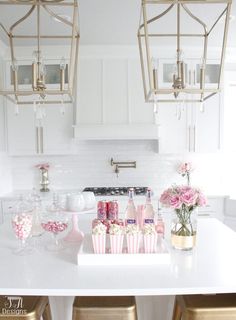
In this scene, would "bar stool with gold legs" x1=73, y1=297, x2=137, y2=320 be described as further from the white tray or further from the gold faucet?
the gold faucet

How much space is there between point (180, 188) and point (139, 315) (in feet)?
2.49

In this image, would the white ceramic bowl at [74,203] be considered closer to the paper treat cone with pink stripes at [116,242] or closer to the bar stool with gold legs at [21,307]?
the paper treat cone with pink stripes at [116,242]

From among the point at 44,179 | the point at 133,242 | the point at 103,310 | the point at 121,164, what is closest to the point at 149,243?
the point at 133,242

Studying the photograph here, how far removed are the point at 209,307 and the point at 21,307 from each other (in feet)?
2.79

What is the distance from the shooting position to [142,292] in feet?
4.01

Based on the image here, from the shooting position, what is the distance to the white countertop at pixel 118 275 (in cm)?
123

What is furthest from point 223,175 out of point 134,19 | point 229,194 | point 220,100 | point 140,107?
point 134,19

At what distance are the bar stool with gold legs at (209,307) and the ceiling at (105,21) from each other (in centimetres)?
217

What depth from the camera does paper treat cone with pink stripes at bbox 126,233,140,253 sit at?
148 cm

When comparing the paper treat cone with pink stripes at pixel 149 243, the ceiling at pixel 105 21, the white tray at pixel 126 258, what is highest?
the ceiling at pixel 105 21

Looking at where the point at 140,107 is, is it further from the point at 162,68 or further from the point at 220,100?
the point at 220,100

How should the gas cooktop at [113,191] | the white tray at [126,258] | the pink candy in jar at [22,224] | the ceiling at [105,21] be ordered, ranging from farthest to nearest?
the gas cooktop at [113,191] < the ceiling at [105,21] < the pink candy in jar at [22,224] < the white tray at [126,258]

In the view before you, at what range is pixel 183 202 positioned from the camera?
5.28 ft

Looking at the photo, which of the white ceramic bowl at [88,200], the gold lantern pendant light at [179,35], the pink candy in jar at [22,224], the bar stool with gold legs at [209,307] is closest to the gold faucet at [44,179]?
the gold lantern pendant light at [179,35]
